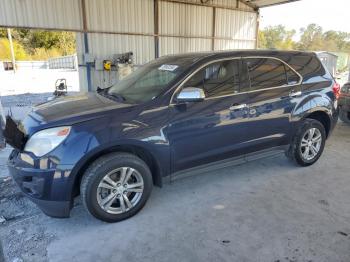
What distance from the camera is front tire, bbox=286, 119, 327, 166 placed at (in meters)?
3.97

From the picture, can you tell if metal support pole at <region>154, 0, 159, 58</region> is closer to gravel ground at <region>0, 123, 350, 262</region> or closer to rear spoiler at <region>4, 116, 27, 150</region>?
gravel ground at <region>0, 123, 350, 262</region>

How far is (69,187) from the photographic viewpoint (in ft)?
8.29

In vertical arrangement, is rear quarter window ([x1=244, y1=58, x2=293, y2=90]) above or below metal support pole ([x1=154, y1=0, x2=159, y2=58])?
below

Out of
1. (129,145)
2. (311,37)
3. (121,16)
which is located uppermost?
(311,37)

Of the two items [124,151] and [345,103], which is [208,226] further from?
[345,103]

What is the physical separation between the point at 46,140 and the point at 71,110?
17.6 inches

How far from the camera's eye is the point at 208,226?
2783mm

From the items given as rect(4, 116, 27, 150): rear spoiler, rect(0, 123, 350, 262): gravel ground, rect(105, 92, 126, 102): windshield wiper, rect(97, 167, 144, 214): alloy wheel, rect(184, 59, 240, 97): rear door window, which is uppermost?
rect(184, 59, 240, 97): rear door window

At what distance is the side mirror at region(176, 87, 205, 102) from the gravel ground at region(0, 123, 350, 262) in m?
1.21

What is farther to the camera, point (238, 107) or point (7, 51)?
point (7, 51)

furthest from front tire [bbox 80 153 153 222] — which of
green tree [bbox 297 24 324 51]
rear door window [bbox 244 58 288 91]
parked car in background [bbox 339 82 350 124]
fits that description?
green tree [bbox 297 24 324 51]

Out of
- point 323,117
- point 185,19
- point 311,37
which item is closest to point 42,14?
point 185,19

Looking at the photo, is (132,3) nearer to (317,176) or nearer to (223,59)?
(223,59)

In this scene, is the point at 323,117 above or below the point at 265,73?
below
